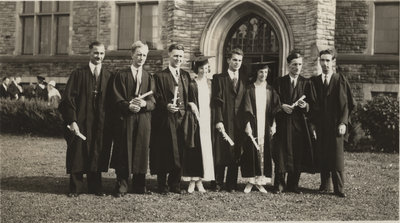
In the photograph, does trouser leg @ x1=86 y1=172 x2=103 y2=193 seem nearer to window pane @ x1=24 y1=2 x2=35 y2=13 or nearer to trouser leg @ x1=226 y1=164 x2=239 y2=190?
trouser leg @ x1=226 y1=164 x2=239 y2=190

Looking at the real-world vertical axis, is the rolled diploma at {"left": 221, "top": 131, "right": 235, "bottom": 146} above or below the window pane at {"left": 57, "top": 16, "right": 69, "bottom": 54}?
below

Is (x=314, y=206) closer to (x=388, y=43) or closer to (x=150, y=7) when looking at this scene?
(x=388, y=43)

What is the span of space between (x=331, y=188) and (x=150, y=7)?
9927mm

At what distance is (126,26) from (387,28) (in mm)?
7749

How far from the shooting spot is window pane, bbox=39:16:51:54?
17219 mm

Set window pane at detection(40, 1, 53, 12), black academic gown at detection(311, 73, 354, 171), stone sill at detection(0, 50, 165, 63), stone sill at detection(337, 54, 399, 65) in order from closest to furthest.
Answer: black academic gown at detection(311, 73, 354, 171), stone sill at detection(337, 54, 399, 65), stone sill at detection(0, 50, 165, 63), window pane at detection(40, 1, 53, 12)

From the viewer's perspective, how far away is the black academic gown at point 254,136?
6.98m

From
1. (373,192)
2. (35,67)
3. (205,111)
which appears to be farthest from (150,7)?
(373,192)

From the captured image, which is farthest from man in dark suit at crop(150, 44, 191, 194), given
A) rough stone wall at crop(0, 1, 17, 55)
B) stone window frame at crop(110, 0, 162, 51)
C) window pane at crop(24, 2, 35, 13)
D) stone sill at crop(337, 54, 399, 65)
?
rough stone wall at crop(0, 1, 17, 55)

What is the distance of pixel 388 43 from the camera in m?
13.1

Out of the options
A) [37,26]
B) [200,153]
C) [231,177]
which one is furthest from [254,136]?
[37,26]

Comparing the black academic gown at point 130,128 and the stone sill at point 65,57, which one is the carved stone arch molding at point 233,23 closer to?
the stone sill at point 65,57

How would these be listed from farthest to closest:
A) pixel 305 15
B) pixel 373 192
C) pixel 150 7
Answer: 1. pixel 150 7
2. pixel 305 15
3. pixel 373 192

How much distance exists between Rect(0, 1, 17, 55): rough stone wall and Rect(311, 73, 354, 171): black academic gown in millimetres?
13554
